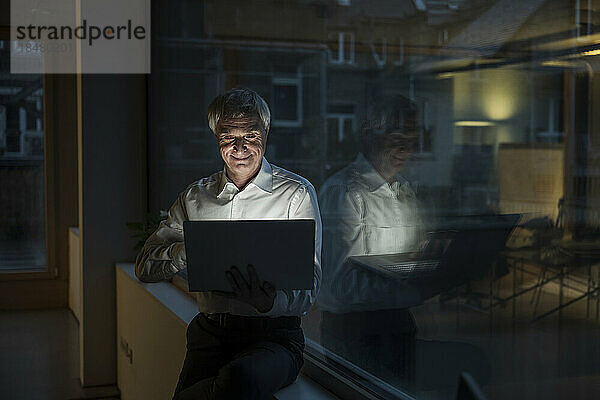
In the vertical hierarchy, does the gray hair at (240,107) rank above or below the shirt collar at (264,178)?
above

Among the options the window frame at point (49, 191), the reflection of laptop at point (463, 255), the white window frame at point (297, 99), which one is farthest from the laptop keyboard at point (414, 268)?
the window frame at point (49, 191)

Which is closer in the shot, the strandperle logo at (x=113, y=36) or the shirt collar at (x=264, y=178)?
the shirt collar at (x=264, y=178)

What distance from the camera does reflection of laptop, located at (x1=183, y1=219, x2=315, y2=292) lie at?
1819 mm

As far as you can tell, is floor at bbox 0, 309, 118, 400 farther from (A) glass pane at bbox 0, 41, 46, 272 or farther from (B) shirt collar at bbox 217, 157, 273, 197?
(B) shirt collar at bbox 217, 157, 273, 197

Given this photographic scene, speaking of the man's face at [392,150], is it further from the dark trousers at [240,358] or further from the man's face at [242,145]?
the dark trousers at [240,358]

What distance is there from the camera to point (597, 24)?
112 centimetres

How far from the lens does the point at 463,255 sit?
1.52 meters

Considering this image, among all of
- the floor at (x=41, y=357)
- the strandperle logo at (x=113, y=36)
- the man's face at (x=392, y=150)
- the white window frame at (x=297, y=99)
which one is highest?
the strandperle logo at (x=113, y=36)

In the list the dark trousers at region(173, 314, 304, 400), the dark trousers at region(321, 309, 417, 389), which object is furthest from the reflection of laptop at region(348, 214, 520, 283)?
the dark trousers at region(173, 314, 304, 400)

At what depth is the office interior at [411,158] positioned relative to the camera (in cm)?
122

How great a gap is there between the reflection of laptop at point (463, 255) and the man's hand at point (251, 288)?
0.99 ft

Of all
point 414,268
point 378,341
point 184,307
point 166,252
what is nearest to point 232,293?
point 166,252

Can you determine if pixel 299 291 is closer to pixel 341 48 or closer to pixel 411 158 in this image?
pixel 411 158

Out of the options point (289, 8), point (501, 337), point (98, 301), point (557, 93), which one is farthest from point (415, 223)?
point (98, 301)
